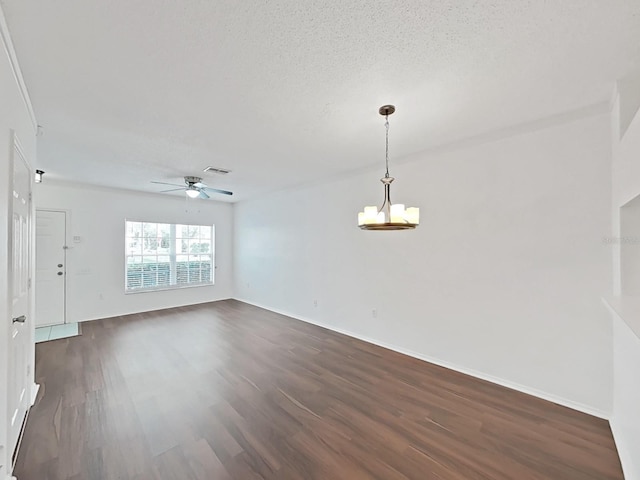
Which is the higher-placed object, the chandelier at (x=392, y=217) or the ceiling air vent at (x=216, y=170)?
the ceiling air vent at (x=216, y=170)

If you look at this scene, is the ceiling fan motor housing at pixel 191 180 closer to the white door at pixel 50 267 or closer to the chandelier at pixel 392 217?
the white door at pixel 50 267

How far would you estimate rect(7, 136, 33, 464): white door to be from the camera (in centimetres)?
183

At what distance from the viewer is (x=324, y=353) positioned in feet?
12.4

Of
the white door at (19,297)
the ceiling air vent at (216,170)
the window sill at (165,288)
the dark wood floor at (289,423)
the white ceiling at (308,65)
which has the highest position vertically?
the white ceiling at (308,65)

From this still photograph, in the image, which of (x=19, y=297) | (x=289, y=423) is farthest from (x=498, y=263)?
(x=19, y=297)

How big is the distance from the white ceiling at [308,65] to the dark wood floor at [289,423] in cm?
269

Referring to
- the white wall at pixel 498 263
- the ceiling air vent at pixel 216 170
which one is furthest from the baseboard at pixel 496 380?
the ceiling air vent at pixel 216 170

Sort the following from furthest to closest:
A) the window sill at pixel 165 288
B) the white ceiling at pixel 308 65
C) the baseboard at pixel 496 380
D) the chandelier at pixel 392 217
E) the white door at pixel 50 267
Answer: the window sill at pixel 165 288 < the white door at pixel 50 267 < the baseboard at pixel 496 380 < the chandelier at pixel 392 217 < the white ceiling at pixel 308 65

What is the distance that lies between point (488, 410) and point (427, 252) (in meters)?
1.76

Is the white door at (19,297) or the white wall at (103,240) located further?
the white wall at (103,240)

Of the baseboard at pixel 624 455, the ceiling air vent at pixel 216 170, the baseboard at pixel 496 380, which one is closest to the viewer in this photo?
the baseboard at pixel 624 455

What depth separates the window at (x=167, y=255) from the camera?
6000 mm

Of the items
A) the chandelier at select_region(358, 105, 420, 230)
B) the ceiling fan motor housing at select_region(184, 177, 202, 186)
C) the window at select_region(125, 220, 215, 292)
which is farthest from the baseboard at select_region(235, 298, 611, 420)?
A: the window at select_region(125, 220, 215, 292)

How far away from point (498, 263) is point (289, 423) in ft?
8.64
